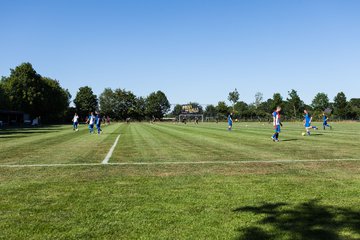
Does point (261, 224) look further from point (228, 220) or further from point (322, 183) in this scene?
point (322, 183)

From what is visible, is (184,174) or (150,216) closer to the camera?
(150,216)

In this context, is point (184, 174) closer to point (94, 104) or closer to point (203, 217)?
point (203, 217)

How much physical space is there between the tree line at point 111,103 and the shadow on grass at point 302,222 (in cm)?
9323

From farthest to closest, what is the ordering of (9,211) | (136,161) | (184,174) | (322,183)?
(136,161) → (184,174) → (322,183) → (9,211)

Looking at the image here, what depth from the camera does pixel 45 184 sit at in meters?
7.98

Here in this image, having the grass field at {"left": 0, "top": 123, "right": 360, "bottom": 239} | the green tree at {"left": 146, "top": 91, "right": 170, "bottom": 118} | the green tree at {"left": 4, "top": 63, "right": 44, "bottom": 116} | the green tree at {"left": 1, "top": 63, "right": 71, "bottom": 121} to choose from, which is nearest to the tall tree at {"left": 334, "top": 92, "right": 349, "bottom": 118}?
the green tree at {"left": 146, "top": 91, "right": 170, "bottom": 118}

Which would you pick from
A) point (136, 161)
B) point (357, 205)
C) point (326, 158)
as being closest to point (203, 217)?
point (357, 205)

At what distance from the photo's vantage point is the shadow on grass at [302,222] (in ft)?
15.1

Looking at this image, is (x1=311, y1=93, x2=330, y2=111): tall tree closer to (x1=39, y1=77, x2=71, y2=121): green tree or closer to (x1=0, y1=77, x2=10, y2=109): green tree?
(x1=39, y1=77, x2=71, y2=121): green tree

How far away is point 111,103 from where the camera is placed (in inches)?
6471

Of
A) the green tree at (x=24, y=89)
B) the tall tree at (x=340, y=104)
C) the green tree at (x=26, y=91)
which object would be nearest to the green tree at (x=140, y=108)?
Result: the green tree at (x=26, y=91)

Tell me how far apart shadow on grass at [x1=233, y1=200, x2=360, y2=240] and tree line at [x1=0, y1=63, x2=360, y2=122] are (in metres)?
93.2

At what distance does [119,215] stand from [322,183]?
14.7 feet

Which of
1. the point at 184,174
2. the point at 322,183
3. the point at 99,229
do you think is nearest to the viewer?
the point at 99,229
